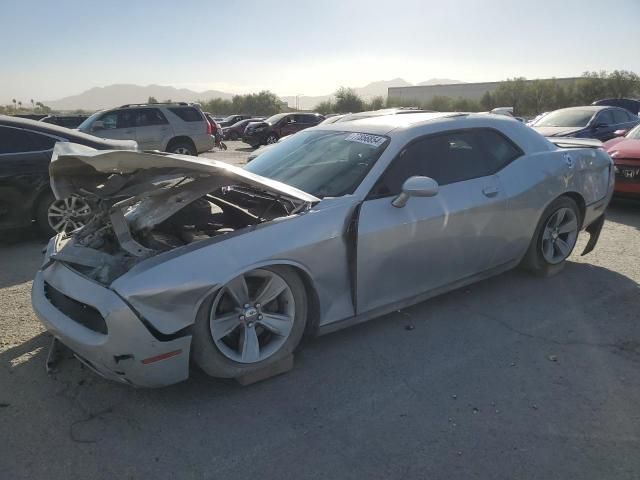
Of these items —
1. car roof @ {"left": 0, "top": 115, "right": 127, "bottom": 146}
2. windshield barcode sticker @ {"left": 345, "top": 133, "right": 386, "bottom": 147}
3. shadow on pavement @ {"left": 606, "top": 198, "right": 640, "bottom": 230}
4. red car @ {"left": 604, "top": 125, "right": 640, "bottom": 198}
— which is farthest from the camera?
red car @ {"left": 604, "top": 125, "right": 640, "bottom": 198}

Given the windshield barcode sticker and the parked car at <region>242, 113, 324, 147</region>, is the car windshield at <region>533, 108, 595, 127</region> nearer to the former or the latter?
the windshield barcode sticker

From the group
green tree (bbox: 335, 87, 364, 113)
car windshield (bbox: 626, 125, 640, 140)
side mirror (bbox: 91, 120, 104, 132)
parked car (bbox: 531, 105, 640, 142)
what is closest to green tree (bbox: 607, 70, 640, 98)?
green tree (bbox: 335, 87, 364, 113)

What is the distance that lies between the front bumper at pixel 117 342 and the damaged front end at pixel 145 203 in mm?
150

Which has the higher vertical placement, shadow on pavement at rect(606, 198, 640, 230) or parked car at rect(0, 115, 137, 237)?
parked car at rect(0, 115, 137, 237)

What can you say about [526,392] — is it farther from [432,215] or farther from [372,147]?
[372,147]

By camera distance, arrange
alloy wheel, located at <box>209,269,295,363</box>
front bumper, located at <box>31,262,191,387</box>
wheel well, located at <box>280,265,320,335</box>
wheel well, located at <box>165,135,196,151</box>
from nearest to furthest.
Answer: front bumper, located at <box>31,262,191,387</box>
alloy wheel, located at <box>209,269,295,363</box>
wheel well, located at <box>280,265,320,335</box>
wheel well, located at <box>165,135,196,151</box>

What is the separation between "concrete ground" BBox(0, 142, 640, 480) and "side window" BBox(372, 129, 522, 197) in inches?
43.7

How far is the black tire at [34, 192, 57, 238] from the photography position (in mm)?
6039

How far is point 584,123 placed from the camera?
1127cm

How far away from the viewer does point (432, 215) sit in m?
3.60

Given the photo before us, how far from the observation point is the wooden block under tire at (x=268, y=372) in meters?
2.97

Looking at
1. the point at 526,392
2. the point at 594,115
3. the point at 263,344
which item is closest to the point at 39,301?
the point at 263,344

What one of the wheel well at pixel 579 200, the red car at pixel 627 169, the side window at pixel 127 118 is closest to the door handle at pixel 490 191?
the wheel well at pixel 579 200

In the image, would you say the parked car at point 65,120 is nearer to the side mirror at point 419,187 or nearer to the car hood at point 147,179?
the car hood at point 147,179
